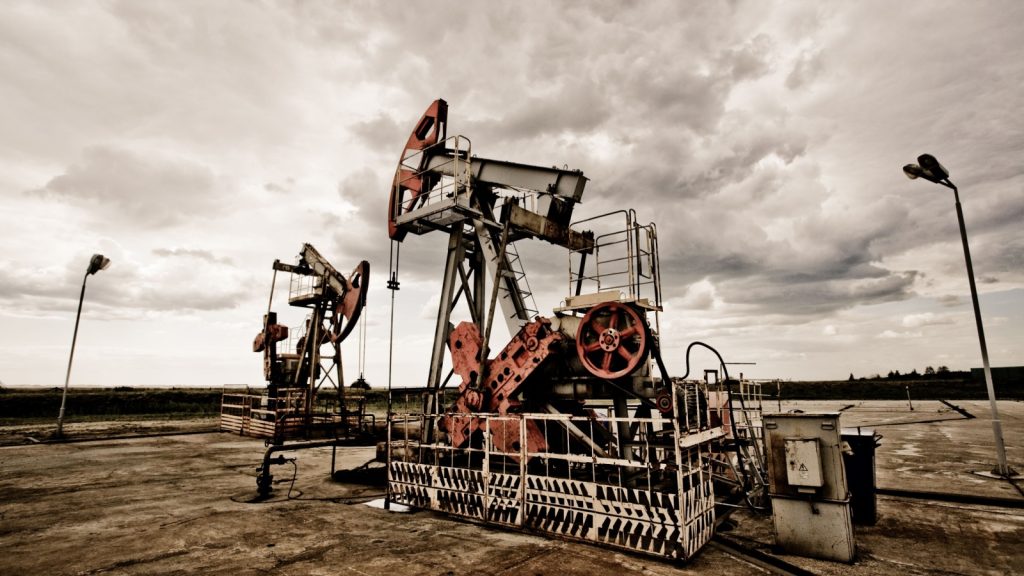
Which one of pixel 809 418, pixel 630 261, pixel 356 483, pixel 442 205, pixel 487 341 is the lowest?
pixel 356 483

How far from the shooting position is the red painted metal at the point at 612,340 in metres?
7.07

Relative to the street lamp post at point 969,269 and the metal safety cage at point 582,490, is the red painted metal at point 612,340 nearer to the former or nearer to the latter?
the metal safety cage at point 582,490

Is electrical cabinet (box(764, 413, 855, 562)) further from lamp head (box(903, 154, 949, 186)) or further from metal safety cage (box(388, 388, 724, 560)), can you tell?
lamp head (box(903, 154, 949, 186))

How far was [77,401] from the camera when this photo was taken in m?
35.4

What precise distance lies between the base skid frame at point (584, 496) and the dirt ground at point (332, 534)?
8.8 inches

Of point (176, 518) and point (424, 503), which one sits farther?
point (424, 503)

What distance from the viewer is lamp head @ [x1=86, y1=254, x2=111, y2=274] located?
1772 centimetres

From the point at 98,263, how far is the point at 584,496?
20.0 meters

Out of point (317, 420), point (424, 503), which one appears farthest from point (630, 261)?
point (317, 420)

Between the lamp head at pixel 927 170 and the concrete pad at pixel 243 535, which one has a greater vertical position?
the lamp head at pixel 927 170

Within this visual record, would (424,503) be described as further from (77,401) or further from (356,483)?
(77,401)

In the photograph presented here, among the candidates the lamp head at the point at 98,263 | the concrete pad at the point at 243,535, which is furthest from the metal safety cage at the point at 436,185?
the lamp head at the point at 98,263

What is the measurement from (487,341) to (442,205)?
293 centimetres

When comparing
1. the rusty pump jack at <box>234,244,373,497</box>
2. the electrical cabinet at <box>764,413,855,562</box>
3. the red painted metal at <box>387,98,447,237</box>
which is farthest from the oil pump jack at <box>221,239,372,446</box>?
the electrical cabinet at <box>764,413,855,562</box>
